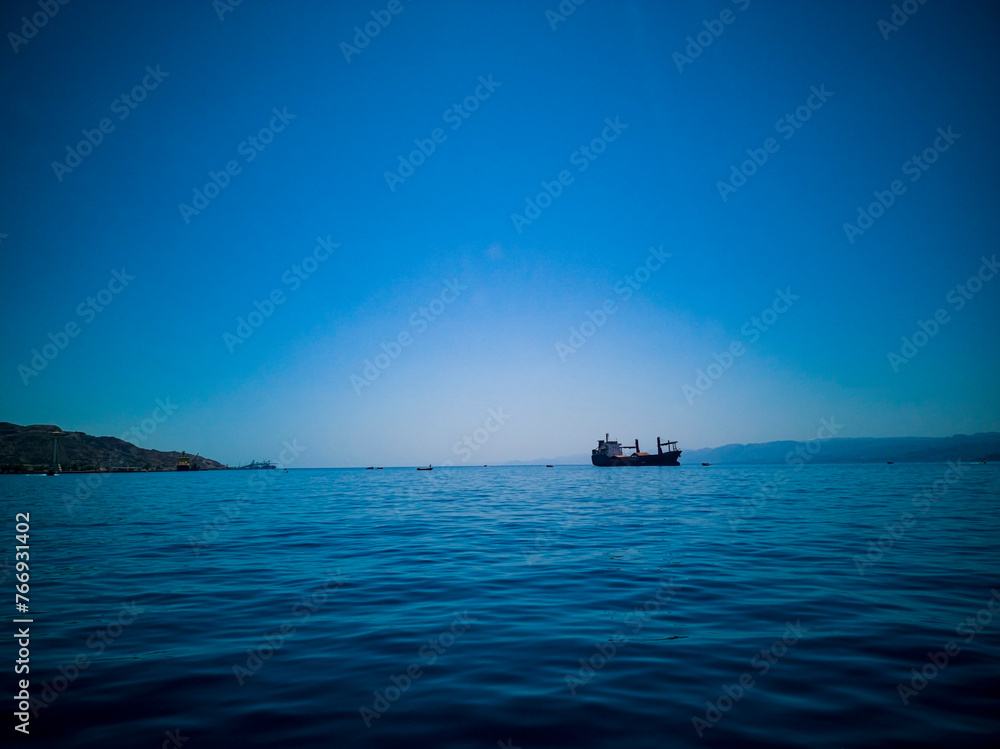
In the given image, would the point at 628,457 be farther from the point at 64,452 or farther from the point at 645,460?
the point at 64,452

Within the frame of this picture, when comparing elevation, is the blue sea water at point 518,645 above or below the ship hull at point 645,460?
above

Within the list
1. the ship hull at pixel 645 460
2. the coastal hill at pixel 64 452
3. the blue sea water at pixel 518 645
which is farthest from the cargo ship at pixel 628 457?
the coastal hill at pixel 64 452

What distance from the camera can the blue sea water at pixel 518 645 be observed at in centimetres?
412

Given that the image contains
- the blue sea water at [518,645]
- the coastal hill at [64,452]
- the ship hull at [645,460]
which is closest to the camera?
the blue sea water at [518,645]

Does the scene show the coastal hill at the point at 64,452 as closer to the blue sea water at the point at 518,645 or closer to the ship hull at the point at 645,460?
the ship hull at the point at 645,460

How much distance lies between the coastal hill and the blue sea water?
580ft

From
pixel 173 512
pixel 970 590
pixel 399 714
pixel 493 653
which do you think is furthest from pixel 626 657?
pixel 173 512

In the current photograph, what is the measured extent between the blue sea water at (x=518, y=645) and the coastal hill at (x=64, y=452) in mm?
176790

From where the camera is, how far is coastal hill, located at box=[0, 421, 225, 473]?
485 feet

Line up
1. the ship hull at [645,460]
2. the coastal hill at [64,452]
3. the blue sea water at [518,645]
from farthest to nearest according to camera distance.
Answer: the coastal hill at [64,452] < the ship hull at [645,460] < the blue sea water at [518,645]

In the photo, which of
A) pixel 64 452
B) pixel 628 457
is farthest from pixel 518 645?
pixel 64 452

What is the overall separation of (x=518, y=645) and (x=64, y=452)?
766 feet

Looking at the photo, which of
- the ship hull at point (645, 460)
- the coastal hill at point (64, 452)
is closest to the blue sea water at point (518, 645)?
the ship hull at point (645, 460)

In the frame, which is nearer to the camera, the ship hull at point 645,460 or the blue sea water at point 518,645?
the blue sea water at point 518,645
